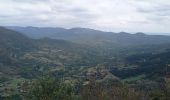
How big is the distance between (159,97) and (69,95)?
34.5m

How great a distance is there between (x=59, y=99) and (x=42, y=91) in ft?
12.3

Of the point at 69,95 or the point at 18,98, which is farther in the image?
the point at 18,98

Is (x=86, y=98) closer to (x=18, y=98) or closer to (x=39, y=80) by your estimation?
(x=39, y=80)

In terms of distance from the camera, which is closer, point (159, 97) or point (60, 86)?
point (60, 86)

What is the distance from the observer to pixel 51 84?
67.1m

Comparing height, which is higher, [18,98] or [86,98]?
[86,98]

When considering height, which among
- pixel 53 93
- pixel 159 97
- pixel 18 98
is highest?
pixel 53 93

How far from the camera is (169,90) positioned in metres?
87.3

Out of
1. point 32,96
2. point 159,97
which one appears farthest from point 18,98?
point 32,96

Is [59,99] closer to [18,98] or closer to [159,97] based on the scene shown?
[159,97]

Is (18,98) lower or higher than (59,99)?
lower

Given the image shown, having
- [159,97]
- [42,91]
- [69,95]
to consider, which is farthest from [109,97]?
[159,97]

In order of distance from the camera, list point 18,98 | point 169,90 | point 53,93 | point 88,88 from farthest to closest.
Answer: point 18,98
point 169,90
point 88,88
point 53,93

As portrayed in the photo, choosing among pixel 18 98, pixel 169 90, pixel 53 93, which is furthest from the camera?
pixel 18 98
